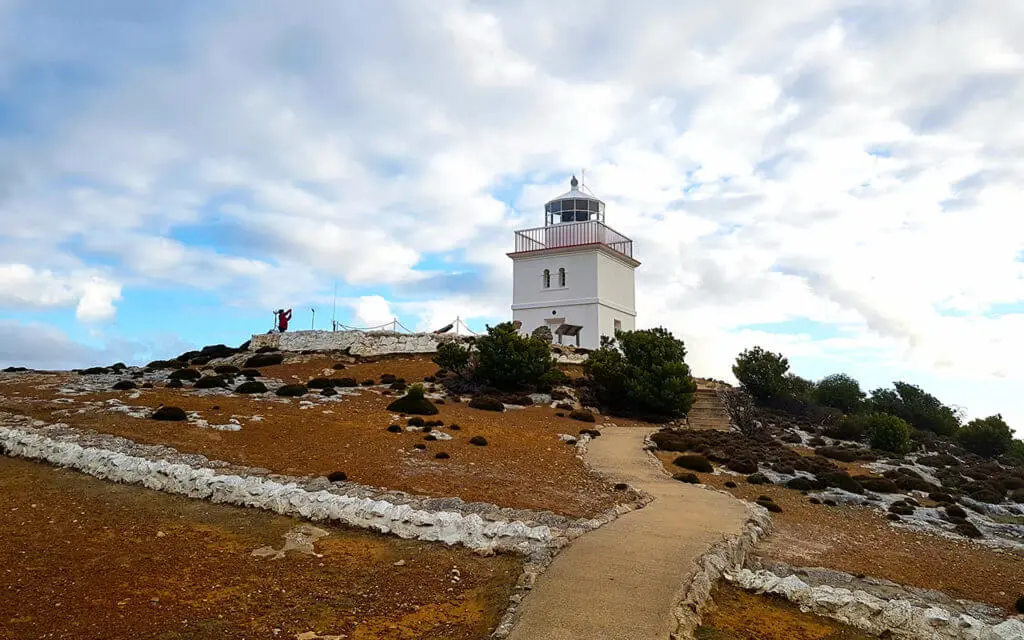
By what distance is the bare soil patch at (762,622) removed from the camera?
32.7ft

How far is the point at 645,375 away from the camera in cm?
3578

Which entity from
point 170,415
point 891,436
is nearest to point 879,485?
point 891,436

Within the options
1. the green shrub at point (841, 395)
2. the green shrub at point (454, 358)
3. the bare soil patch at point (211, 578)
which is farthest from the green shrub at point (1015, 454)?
the bare soil patch at point (211, 578)

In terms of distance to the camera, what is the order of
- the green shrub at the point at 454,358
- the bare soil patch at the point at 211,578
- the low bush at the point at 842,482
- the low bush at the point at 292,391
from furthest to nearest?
the green shrub at the point at 454,358 → the low bush at the point at 292,391 → the low bush at the point at 842,482 → the bare soil patch at the point at 211,578

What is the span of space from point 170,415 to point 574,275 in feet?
100

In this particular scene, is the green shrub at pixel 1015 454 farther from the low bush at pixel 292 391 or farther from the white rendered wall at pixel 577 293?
the low bush at pixel 292 391

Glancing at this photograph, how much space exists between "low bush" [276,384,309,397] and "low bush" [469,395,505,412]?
8.18 m

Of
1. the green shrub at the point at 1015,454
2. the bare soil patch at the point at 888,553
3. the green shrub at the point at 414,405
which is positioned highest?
the green shrub at the point at 414,405

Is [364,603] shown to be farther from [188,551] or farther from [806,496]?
[806,496]

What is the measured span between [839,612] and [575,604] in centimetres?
441

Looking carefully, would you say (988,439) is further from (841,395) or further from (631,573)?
(631,573)

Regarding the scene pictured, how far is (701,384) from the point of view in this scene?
151 ft

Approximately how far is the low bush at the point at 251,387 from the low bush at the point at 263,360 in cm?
957

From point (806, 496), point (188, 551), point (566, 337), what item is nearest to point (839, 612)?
point (806, 496)
